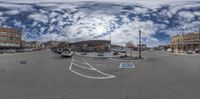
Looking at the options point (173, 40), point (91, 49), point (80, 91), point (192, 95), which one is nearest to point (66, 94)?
point (80, 91)

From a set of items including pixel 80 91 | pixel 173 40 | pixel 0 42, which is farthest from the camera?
pixel 173 40

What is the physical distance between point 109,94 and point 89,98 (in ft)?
4.32

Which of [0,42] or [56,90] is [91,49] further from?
[56,90]

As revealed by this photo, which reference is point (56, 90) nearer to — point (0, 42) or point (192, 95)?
point (192, 95)

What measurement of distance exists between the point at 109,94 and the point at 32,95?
3025 mm

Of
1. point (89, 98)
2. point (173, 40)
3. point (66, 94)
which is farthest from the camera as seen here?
point (173, 40)

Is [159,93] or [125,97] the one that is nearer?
[125,97]

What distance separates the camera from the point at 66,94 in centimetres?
1405

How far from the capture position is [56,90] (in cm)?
1540

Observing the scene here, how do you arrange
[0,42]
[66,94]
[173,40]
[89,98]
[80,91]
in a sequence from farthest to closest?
[173,40], [0,42], [80,91], [66,94], [89,98]

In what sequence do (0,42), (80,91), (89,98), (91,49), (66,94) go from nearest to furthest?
(89,98) → (66,94) → (80,91) → (0,42) → (91,49)

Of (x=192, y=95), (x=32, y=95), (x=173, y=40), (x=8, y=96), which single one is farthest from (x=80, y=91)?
(x=173, y=40)

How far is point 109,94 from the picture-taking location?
14.2 m

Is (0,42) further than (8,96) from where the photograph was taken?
Yes
